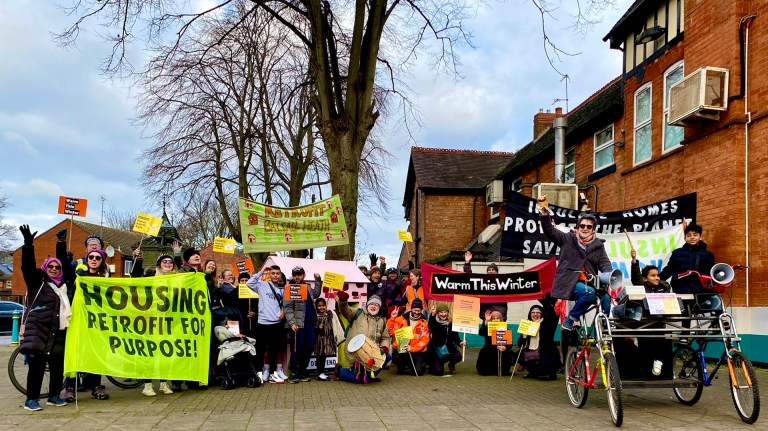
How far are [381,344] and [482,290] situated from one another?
255 centimetres

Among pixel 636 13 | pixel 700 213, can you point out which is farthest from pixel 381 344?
pixel 636 13

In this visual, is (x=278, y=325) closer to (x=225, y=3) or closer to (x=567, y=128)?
(x=225, y=3)

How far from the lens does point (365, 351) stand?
10.4m

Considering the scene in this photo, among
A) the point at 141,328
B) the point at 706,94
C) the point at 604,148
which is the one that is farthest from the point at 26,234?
the point at 604,148

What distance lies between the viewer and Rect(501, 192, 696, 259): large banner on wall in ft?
40.7

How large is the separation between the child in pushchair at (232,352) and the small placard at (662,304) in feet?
19.3

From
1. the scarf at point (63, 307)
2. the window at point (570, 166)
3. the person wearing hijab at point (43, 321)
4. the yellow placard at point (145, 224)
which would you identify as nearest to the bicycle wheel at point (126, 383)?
the person wearing hijab at point (43, 321)

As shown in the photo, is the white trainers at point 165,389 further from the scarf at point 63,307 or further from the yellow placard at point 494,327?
the yellow placard at point 494,327

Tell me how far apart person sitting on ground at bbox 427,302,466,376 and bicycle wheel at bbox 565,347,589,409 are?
4024 millimetres

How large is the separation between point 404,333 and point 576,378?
4.57 metres

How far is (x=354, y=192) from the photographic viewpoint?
1465 centimetres

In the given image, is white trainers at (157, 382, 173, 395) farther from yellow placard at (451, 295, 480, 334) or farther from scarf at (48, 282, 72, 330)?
yellow placard at (451, 295, 480, 334)

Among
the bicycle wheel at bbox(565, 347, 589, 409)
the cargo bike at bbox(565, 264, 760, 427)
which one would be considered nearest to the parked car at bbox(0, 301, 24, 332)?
the bicycle wheel at bbox(565, 347, 589, 409)

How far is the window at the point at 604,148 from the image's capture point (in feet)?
58.2
